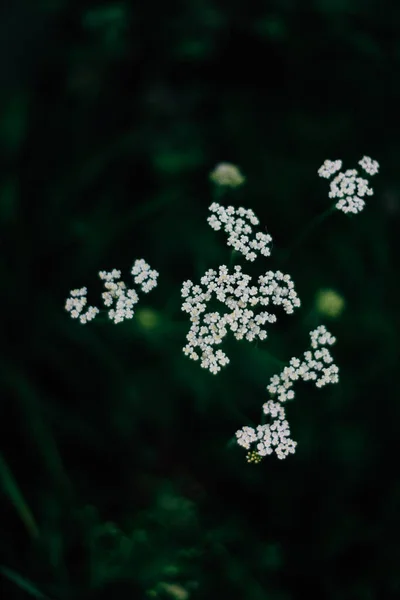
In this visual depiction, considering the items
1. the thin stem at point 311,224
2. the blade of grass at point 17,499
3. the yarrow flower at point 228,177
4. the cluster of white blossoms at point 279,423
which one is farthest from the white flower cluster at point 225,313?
the blade of grass at point 17,499

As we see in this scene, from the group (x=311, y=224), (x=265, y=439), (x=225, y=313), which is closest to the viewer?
(x=265, y=439)

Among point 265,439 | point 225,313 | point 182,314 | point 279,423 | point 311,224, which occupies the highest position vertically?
point 311,224

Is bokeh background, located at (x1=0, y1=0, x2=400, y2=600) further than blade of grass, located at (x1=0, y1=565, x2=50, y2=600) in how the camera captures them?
Yes

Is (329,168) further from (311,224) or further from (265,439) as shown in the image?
(265,439)

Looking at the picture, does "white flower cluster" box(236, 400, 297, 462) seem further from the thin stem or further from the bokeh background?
the thin stem

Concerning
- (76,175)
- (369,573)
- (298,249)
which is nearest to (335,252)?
(298,249)

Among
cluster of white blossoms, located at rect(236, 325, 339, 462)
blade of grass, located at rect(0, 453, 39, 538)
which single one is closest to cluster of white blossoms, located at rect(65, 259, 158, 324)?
cluster of white blossoms, located at rect(236, 325, 339, 462)

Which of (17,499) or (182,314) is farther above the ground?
(182,314)

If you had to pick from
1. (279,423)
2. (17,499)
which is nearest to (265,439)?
(279,423)

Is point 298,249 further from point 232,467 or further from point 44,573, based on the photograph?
point 44,573
